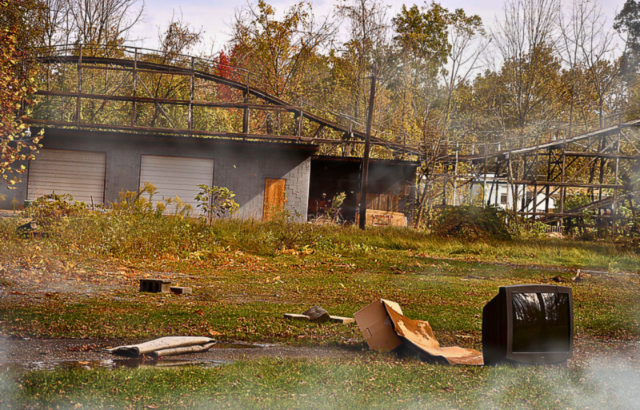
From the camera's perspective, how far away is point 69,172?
24266 mm

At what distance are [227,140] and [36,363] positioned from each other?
65.0 feet

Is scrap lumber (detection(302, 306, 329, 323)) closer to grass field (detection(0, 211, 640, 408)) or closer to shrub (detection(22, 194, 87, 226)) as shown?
grass field (detection(0, 211, 640, 408))

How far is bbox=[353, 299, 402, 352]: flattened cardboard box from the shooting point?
6.29 meters

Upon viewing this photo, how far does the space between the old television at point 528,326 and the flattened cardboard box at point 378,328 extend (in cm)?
104

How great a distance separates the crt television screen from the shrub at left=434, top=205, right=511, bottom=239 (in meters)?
14.8

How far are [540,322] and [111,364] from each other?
398 cm

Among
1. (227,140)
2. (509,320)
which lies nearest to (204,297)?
(509,320)

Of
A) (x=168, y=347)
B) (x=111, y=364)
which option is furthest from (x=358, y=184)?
(x=111, y=364)

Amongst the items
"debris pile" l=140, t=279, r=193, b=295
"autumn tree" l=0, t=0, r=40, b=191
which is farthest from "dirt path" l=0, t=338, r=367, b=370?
"autumn tree" l=0, t=0, r=40, b=191

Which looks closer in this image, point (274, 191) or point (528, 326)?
point (528, 326)

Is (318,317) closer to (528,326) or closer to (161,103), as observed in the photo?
(528,326)

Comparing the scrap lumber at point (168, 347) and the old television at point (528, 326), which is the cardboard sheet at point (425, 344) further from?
the scrap lumber at point (168, 347)

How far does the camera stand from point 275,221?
1784 cm

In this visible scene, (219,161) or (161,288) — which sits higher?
(219,161)
